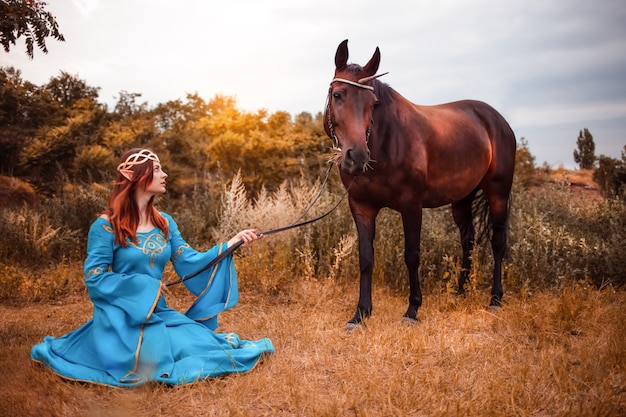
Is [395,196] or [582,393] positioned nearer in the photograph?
[582,393]

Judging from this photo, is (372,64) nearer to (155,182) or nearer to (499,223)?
(155,182)

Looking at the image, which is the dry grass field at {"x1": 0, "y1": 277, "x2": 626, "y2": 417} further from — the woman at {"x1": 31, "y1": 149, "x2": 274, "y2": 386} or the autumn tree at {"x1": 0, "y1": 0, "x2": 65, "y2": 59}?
the autumn tree at {"x1": 0, "y1": 0, "x2": 65, "y2": 59}

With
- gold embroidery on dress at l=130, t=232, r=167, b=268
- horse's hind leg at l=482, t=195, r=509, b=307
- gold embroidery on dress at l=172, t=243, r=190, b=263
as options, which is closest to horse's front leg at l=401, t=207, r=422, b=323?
horse's hind leg at l=482, t=195, r=509, b=307

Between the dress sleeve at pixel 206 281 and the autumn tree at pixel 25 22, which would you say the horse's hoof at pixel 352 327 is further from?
the autumn tree at pixel 25 22

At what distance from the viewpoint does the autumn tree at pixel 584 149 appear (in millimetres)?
17886

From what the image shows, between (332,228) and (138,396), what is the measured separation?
152 inches

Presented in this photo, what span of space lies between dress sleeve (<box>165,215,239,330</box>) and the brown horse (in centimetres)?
124

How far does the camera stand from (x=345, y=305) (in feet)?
16.4

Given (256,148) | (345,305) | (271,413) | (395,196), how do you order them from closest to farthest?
(271,413), (395,196), (345,305), (256,148)

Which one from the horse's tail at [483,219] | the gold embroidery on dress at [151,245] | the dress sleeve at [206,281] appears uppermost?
the horse's tail at [483,219]

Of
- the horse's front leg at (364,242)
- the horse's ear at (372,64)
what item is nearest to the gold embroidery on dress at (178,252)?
the horse's front leg at (364,242)

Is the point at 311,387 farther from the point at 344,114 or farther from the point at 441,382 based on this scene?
the point at 344,114

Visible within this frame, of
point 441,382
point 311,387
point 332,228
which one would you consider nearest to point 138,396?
point 311,387

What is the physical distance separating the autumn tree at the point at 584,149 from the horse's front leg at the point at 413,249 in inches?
653
